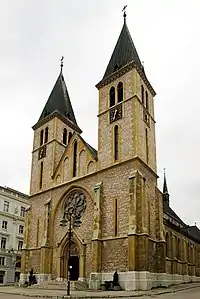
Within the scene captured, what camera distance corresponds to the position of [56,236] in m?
34.7

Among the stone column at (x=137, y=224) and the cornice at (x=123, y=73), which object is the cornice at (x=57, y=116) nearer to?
the cornice at (x=123, y=73)

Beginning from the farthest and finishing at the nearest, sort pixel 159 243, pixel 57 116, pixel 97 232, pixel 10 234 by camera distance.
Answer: pixel 10 234 < pixel 57 116 < pixel 159 243 < pixel 97 232

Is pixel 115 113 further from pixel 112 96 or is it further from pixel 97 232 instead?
pixel 97 232

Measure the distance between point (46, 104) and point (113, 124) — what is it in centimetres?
1409

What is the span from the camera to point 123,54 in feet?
122

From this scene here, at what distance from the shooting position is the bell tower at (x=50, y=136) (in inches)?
1550

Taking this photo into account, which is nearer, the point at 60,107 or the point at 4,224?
the point at 60,107

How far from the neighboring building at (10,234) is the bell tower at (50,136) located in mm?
12867

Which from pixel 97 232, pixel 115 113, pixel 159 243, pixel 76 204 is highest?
pixel 115 113

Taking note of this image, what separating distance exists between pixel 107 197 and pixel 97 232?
3222 mm

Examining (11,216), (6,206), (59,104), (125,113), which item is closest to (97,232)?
(125,113)

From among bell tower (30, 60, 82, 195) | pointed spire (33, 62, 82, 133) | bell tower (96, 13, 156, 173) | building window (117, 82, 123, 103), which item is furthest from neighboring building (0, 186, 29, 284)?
building window (117, 82, 123, 103)

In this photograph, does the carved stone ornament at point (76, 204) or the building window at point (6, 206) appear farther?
the building window at point (6, 206)

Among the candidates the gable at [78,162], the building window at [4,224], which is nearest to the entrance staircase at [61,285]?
the gable at [78,162]
